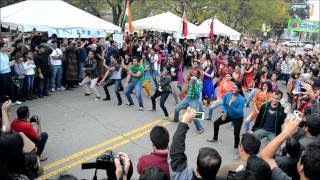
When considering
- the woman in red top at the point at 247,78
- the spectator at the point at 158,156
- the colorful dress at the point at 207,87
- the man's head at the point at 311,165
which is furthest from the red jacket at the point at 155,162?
the woman in red top at the point at 247,78

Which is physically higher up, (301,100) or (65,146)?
(301,100)

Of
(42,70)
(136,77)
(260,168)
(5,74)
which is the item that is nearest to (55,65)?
(42,70)

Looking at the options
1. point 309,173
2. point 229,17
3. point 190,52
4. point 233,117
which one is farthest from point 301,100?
point 229,17

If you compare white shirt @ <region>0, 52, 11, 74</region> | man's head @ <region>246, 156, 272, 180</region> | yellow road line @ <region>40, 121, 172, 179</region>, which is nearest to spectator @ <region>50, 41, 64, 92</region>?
white shirt @ <region>0, 52, 11, 74</region>

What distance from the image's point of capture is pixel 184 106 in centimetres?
884

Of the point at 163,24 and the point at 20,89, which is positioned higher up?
the point at 163,24

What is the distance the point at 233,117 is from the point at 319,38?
83.8 metres

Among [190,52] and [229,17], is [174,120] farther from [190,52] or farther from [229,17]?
[229,17]

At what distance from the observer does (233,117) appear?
7383mm

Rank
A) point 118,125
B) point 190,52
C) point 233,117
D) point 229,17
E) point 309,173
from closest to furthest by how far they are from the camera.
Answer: point 309,173 < point 233,117 < point 118,125 < point 190,52 < point 229,17

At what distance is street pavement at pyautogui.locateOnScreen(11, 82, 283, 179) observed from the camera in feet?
21.9

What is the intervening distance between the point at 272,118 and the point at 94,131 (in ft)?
13.5

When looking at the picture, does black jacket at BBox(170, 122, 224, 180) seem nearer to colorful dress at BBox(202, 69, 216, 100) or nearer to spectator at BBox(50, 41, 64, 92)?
colorful dress at BBox(202, 69, 216, 100)

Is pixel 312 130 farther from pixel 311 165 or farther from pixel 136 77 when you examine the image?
pixel 136 77
